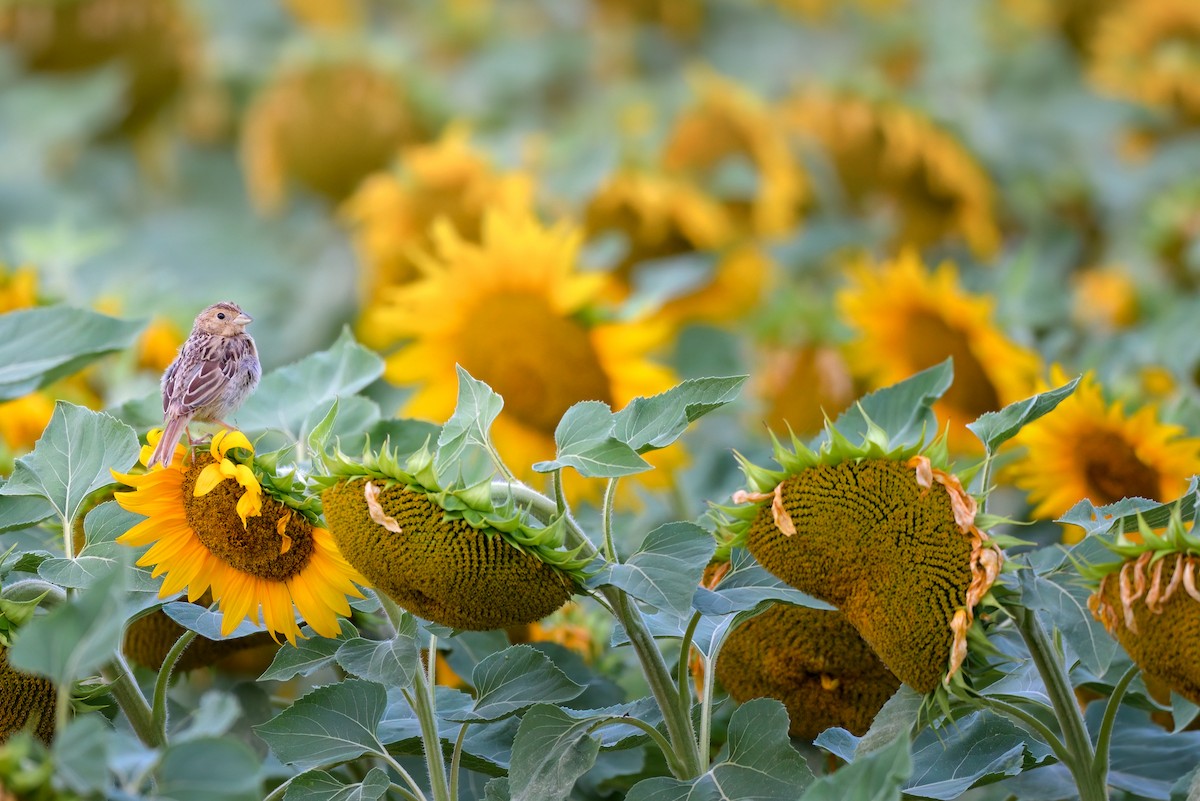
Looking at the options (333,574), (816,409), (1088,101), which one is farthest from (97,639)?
(1088,101)

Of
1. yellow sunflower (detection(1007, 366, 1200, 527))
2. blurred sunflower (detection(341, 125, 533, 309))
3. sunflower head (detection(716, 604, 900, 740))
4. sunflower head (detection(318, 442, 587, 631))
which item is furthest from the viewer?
blurred sunflower (detection(341, 125, 533, 309))

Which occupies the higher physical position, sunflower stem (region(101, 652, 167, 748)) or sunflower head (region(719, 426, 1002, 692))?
sunflower head (region(719, 426, 1002, 692))

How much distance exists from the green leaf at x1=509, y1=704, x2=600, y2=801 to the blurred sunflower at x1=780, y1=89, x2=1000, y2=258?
107cm

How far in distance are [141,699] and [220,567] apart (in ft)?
0.21

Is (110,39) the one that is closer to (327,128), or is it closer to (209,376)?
(327,128)

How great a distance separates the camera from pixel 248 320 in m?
0.64

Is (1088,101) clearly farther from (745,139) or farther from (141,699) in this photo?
(141,699)

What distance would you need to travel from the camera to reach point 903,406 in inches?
27.1

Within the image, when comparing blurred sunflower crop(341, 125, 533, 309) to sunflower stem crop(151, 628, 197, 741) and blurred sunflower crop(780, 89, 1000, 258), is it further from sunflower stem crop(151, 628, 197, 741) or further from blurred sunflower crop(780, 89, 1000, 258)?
sunflower stem crop(151, 628, 197, 741)

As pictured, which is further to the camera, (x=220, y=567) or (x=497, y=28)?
(x=497, y=28)

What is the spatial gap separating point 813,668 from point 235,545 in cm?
27

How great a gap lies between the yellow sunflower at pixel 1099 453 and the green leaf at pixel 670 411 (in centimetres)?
30

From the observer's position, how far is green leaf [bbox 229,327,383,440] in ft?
2.26

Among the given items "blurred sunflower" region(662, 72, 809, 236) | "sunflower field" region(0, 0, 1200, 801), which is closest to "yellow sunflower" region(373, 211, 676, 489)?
"sunflower field" region(0, 0, 1200, 801)
